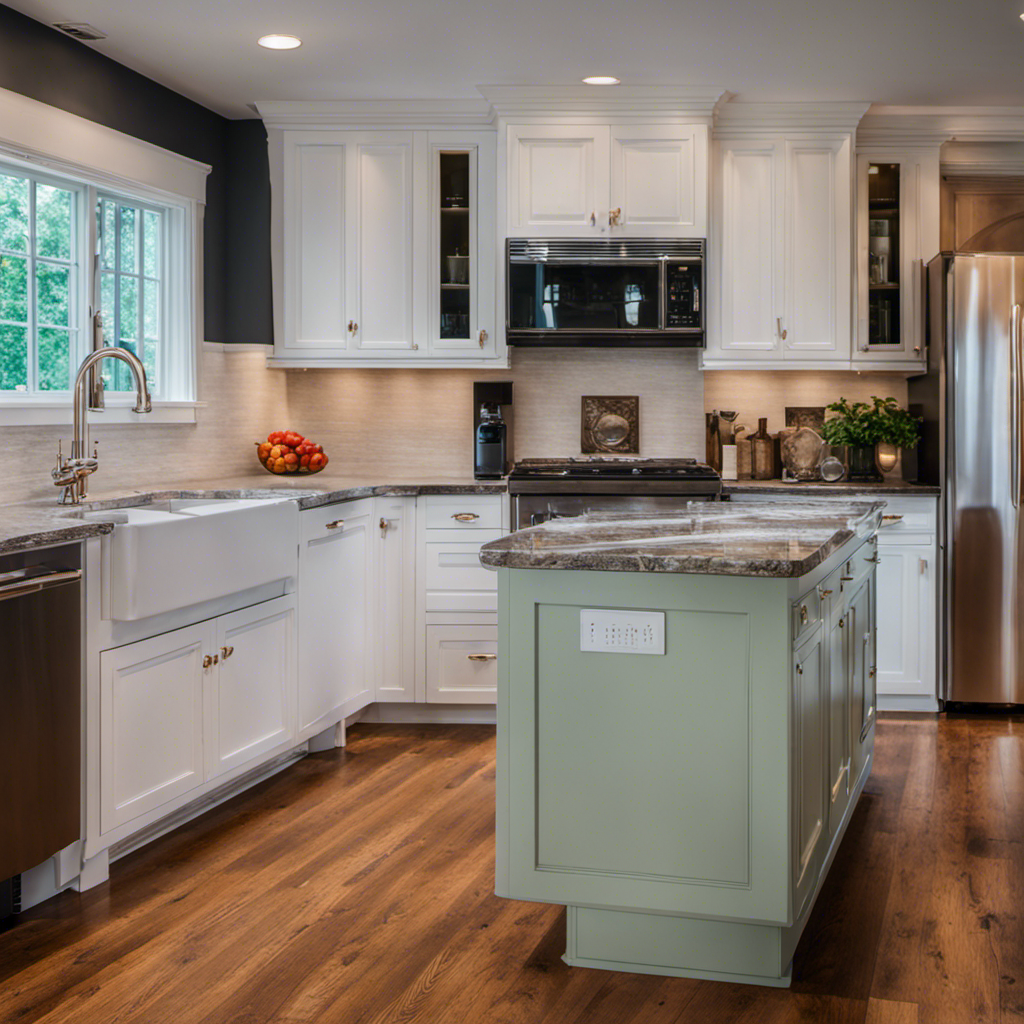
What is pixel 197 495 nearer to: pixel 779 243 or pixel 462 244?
pixel 462 244

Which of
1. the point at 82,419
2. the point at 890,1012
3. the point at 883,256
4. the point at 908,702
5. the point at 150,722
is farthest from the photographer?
the point at 883,256

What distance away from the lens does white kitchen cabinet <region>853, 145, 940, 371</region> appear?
184 inches

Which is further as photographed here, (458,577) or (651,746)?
(458,577)

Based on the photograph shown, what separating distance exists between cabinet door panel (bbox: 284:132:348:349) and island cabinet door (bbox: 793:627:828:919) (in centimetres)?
288

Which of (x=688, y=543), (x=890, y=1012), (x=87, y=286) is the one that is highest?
(x=87, y=286)

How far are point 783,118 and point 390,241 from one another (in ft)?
5.66

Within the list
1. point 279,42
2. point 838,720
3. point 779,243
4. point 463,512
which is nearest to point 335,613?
point 463,512

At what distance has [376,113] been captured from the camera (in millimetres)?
4559

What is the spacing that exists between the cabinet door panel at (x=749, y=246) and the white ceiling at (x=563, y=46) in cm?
29

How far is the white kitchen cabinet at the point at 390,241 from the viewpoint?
4.60 m

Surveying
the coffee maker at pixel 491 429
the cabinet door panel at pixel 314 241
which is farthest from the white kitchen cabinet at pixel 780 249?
the cabinet door panel at pixel 314 241

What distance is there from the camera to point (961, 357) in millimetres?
4406

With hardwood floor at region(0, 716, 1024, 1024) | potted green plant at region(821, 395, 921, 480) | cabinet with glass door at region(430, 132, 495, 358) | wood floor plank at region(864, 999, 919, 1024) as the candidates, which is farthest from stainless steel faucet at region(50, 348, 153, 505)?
potted green plant at region(821, 395, 921, 480)

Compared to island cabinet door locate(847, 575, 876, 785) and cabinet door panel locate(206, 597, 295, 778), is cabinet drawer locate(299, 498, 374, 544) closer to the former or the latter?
cabinet door panel locate(206, 597, 295, 778)
